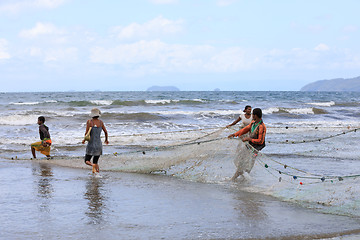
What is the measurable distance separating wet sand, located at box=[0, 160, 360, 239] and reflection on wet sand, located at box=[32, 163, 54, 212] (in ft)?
0.05

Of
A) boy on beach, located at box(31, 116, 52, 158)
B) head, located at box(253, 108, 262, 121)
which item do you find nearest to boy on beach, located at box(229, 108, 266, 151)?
head, located at box(253, 108, 262, 121)

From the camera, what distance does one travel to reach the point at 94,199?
6.25 meters

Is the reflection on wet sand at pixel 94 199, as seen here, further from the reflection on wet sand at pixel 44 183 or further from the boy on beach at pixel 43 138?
the boy on beach at pixel 43 138

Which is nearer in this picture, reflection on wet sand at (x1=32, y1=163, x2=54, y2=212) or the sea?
the sea

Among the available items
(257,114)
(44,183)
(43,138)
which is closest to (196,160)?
(257,114)

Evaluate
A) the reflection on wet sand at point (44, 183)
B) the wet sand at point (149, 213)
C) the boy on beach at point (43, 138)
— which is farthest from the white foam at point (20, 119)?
the wet sand at point (149, 213)

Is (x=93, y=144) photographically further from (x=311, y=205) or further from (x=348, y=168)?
(x=348, y=168)

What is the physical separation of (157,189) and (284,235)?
2.91 m

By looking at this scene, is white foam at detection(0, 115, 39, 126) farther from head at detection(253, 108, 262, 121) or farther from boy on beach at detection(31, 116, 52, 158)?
head at detection(253, 108, 262, 121)

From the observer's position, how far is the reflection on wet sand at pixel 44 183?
5965 millimetres

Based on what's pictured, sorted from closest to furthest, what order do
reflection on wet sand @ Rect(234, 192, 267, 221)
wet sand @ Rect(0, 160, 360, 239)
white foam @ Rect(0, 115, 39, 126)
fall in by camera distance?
wet sand @ Rect(0, 160, 360, 239)
reflection on wet sand @ Rect(234, 192, 267, 221)
white foam @ Rect(0, 115, 39, 126)

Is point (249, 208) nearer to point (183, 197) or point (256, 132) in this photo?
point (183, 197)

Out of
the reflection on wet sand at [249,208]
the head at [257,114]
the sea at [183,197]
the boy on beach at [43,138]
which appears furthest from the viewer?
the boy on beach at [43,138]

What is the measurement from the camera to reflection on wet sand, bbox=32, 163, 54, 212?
5965 millimetres
